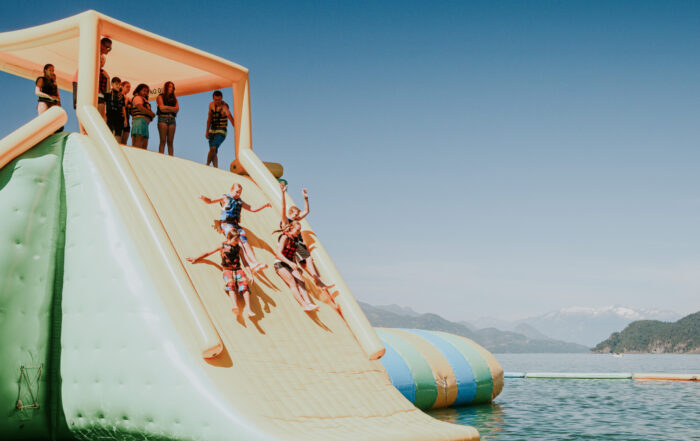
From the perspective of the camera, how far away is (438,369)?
43.5ft

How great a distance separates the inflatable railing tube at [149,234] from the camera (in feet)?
22.3

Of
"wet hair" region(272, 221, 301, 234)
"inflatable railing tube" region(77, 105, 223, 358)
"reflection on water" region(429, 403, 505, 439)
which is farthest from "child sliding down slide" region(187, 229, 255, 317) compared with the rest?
"reflection on water" region(429, 403, 505, 439)

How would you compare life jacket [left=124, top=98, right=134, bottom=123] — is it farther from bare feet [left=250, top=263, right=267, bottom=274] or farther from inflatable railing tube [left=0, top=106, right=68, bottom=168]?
bare feet [left=250, top=263, right=267, bottom=274]

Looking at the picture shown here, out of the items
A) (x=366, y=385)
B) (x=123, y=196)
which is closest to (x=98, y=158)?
(x=123, y=196)

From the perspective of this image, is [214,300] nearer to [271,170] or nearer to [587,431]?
[271,170]

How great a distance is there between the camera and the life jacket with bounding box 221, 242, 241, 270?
25.9 feet

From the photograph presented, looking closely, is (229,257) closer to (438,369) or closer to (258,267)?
(258,267)

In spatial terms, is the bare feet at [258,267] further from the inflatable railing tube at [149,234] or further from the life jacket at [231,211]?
the inflatable railing tube at [149,234]

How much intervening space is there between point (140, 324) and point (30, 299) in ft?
5.16

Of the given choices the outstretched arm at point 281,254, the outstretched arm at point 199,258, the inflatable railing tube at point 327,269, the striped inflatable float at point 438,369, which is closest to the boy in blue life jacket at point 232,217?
the outstretched arm at point 281,254

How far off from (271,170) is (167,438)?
5529 millimetres

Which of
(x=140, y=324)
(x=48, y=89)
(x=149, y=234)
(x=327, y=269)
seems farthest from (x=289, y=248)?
(x=48, y=89)

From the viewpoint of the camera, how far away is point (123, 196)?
7781mm

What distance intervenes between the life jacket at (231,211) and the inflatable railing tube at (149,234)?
3.57 feet
